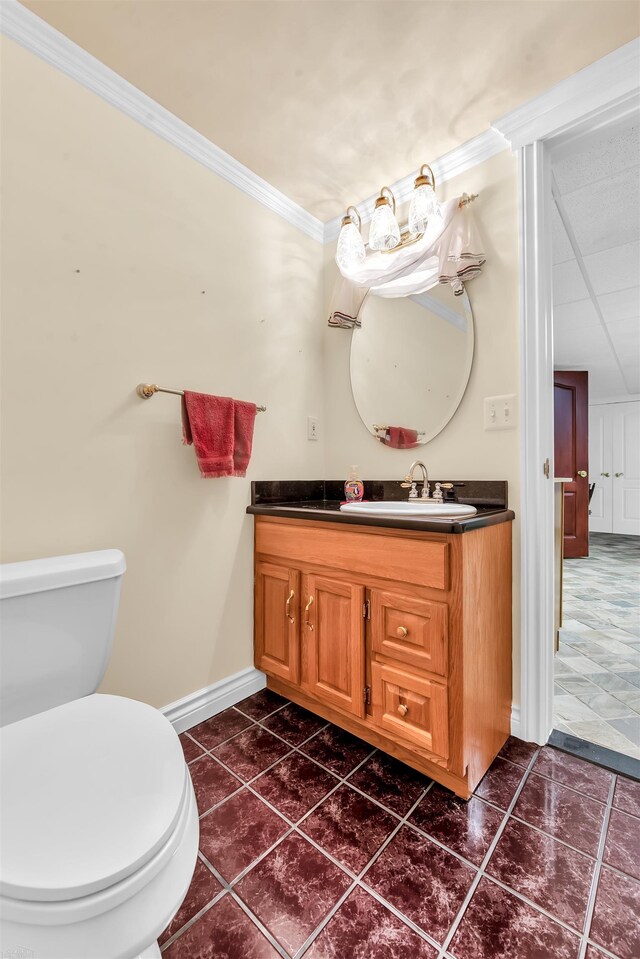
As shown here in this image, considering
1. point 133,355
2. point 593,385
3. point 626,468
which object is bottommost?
point 626,468

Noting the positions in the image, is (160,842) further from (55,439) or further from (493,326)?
(493,326)

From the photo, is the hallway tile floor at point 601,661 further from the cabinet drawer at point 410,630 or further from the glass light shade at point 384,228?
the glass light shade at point 384,228

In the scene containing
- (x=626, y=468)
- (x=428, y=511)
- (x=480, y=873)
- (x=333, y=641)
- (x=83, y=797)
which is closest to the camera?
(x=83, y=797)

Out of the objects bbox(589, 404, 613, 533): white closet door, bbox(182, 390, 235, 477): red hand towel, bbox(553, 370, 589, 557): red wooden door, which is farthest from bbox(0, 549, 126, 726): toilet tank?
bbox(589, 404, 613, 533): white closet door

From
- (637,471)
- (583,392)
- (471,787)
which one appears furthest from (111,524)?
(637,471)

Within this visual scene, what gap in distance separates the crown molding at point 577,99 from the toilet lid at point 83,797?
2153 millimetres

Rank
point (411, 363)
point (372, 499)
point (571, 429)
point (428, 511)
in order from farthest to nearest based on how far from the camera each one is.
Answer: point (571, 429), point (372, 499), point (411, 363), point (428, 511)

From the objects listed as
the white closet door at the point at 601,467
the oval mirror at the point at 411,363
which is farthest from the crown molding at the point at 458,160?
the white closet door at the point at 601,467

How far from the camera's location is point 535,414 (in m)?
1.50

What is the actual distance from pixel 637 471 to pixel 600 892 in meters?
6.57

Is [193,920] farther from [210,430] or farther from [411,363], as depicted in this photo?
[411,363]

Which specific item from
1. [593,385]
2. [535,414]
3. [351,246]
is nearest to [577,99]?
[351,246]

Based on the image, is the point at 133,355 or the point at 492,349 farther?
the point at 492,349

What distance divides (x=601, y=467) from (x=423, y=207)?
6228mm
